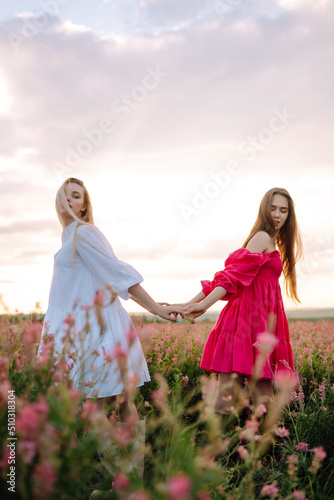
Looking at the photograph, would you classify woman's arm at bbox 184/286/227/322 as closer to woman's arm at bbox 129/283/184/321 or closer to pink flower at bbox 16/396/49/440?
woman's arm at bbox 129/283/184/321

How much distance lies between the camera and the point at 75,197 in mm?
3541

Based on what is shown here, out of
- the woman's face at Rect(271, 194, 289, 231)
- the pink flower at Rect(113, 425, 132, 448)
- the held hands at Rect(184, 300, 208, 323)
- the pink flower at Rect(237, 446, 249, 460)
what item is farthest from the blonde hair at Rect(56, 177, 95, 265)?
the pink flower at Rect(237, 446, 249, 460)

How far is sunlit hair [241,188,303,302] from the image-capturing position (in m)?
4.13

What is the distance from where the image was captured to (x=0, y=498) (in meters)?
1.67

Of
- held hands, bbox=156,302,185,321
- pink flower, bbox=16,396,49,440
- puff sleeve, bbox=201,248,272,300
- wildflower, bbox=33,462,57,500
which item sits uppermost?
puff sleeve, bbox=201,248,272,300

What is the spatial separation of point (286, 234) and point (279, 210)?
269mm

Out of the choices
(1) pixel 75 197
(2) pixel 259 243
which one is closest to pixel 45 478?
(1) pixel 75 197

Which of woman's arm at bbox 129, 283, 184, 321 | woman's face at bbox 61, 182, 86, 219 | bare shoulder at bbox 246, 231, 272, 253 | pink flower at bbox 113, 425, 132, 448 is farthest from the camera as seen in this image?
bare shoulder at bbox 246, 231, 272, 253

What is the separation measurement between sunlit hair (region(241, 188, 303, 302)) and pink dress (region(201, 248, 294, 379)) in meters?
0.30

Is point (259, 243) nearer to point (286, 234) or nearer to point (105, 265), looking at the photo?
point (286, 234)

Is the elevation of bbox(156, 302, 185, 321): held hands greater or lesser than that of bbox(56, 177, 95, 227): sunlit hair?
lesser

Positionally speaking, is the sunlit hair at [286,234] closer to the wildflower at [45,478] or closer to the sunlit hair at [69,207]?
the sunlit hair at [69,207]

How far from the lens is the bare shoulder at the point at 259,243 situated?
392 cm

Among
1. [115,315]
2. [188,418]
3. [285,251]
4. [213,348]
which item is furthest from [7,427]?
[285,251]
